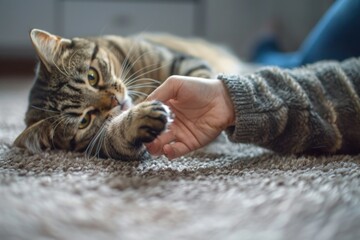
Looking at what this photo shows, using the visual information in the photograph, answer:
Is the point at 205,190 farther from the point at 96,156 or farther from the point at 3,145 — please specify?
the point at 3,145

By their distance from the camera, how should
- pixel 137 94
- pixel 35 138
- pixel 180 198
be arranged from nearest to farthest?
pixel 180 198
pixel 35 138
pixel 137 94

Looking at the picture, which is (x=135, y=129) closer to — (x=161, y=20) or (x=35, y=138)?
(x=35, y=138)

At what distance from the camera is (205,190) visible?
694mm

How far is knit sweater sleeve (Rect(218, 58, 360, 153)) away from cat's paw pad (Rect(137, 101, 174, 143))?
17 centimetres

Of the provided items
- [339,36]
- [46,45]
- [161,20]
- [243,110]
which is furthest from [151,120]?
[161,20]

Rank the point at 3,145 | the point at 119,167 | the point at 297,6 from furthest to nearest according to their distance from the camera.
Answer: the point at 297,6 < the point at 3,145 < the point at 119,167

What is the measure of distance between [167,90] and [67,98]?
296 millimetres

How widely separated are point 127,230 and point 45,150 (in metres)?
0.52

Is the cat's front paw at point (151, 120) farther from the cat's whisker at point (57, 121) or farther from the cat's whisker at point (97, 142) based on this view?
the cat's whisker at point (57, 121)

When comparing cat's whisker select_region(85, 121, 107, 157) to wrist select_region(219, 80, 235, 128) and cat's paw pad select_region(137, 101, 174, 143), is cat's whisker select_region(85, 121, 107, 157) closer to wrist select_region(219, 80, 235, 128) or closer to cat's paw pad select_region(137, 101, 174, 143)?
cat's paw pad select_region(137, 101, 174, 143)

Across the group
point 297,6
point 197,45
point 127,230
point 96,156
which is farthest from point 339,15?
point 297,6

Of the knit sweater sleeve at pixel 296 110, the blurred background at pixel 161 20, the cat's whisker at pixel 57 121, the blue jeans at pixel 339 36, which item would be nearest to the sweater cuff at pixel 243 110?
the knit sweater sleeve at pixel 296 110

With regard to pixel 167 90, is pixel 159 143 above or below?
below

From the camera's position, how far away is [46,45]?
1054mm
